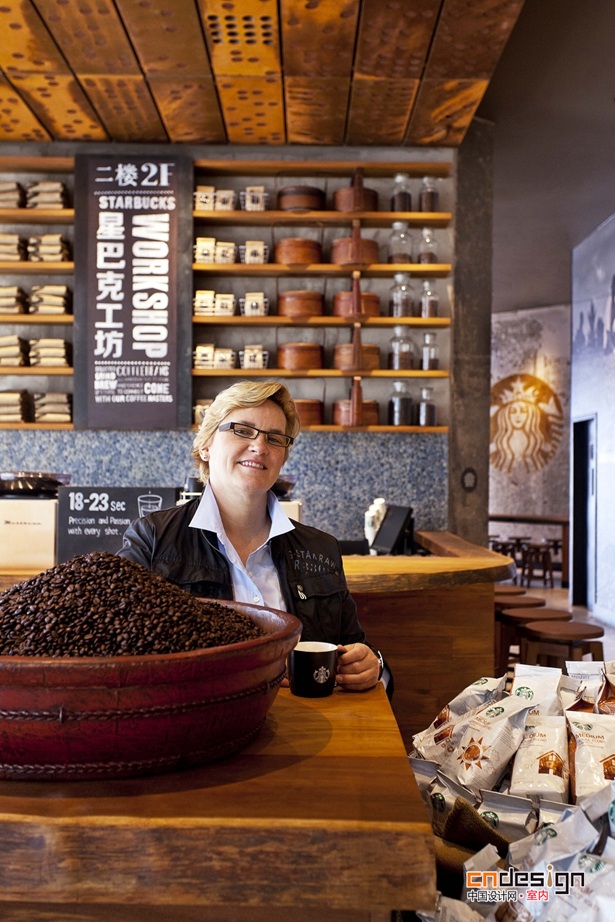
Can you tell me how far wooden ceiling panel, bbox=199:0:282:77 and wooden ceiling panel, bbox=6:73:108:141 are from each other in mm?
783

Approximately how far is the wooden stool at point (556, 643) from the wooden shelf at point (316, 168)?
102 inches

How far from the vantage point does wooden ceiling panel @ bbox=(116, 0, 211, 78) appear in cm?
337

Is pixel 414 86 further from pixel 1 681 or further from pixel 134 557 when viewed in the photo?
pixel 1 681

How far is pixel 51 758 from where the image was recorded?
0.82 meters

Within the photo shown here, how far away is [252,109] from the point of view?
4.32m

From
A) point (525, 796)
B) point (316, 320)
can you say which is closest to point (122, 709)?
point (525, 796)

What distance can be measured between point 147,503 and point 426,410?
7.84 feet

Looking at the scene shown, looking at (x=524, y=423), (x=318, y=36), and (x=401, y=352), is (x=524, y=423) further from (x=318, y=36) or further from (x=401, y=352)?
(x=318, y=36)

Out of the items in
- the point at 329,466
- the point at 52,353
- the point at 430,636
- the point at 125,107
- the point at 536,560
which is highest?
the point at 125,107

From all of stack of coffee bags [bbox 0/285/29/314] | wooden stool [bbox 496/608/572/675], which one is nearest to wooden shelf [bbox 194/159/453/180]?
stack of coffee bags [bbox 0/285/29/314]

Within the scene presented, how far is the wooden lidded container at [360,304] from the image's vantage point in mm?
4609

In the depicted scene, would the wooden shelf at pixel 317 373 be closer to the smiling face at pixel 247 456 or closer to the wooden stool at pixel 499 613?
the wooden stool at pixel 499 613

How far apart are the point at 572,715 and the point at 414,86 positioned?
11.6ft

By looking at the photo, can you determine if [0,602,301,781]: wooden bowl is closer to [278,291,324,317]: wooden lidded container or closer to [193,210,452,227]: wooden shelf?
[278,291,324,317]: wooden lidded container
